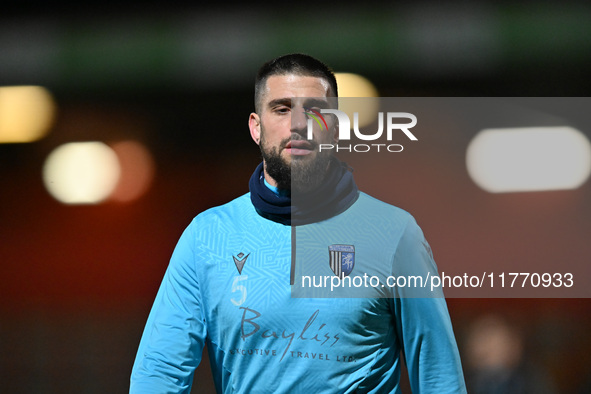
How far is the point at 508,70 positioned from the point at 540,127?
0.32 meters

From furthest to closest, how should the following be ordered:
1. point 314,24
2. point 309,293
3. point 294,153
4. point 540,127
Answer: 1. point 314,24
2. point 540,127
3. point 294,153
4. point 309,293

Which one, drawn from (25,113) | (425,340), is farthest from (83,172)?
(425,340)

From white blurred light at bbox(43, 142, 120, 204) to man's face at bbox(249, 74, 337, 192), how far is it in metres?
1.17

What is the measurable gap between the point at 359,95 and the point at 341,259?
1088mm

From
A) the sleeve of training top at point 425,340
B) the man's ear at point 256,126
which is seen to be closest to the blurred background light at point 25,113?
the man's ear at point 256,126

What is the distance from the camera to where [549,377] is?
3004mm

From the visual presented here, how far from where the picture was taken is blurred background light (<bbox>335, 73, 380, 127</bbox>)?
298cm

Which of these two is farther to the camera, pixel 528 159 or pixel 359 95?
pixel 359 95

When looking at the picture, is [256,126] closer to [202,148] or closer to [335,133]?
[335,133]

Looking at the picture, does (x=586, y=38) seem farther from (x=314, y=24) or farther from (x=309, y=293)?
(x=309, y=293)

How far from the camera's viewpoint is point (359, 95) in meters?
3.08

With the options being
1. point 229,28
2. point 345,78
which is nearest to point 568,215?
point 345,78

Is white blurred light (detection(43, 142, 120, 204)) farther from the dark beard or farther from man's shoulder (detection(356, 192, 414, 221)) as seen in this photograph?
man's shoulder (detection(356, 192, 414, 221))

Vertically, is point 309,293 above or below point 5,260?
below
